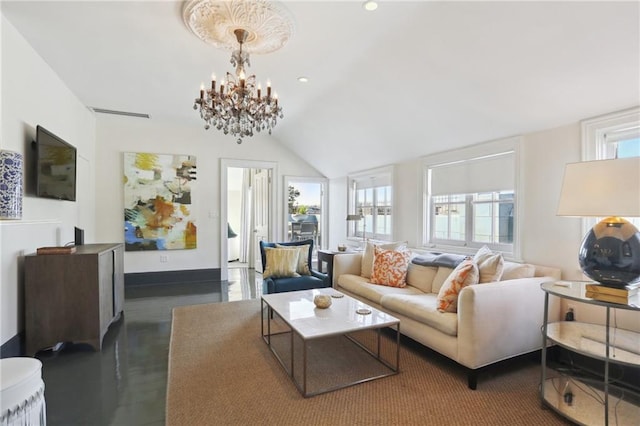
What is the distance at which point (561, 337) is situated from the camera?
2064mm

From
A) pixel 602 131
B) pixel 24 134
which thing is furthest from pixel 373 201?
pixel 24 134

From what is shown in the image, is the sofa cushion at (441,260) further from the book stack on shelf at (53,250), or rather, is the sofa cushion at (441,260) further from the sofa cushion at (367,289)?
the book stack on shelf at (53,250)

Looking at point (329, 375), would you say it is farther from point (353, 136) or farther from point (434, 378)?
point (353, 136)

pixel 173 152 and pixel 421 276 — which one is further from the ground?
pixel 173 152

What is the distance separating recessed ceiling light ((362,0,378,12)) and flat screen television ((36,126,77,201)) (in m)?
2.99

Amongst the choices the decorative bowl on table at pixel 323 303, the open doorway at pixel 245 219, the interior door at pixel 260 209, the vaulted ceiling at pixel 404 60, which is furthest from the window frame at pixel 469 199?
the interior door at pixel 260 209

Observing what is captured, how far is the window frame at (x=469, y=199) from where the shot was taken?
3.16m

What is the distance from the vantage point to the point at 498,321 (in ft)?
7.38

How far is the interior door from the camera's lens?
6473mm

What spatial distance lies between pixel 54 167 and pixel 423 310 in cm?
375

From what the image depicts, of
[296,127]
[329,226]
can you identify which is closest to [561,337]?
[296,127]

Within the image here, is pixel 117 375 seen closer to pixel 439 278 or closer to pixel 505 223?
→ pixel 439 278

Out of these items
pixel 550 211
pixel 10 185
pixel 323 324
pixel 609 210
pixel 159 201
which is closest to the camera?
pixel 609 210

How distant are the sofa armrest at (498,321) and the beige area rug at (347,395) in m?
0.23
